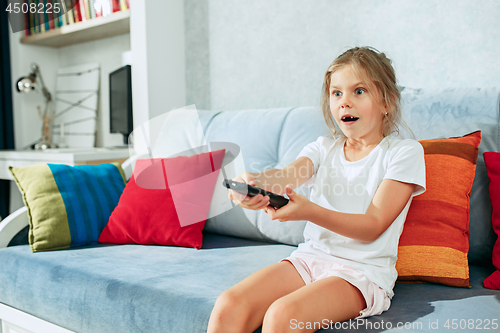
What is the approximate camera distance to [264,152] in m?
1.45

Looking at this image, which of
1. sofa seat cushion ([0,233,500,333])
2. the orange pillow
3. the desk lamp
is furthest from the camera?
the desk lamp

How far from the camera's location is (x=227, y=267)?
1141mm

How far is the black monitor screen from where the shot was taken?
2201mm

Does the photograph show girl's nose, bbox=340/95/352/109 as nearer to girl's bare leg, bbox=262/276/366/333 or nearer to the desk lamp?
girl's bare leg, bbox=262/276/366/333

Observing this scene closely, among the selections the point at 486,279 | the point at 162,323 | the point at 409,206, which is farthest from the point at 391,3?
the point at 162,323

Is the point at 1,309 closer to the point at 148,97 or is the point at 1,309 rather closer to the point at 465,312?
the point at 148,97

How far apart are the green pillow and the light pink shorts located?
768 millimetres

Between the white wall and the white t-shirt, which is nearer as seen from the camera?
the white t-shirt

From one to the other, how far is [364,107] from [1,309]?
1.25m

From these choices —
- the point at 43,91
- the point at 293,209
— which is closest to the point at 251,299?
the point at 293,209

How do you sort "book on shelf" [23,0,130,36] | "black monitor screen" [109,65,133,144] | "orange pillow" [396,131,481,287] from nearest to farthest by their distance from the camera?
"orange pillow" [396,131,481,287]
"black monitor screen" [109,65,133,144]
"book on shelf" [23,0,130,36]

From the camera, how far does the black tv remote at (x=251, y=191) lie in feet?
2.58

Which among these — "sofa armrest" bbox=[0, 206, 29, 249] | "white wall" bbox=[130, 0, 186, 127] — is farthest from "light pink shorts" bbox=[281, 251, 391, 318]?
"white wall" bbox=[130, 0, 186, 127]

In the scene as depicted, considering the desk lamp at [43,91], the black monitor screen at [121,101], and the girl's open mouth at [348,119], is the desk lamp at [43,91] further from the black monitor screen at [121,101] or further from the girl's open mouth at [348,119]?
the girl's open mouth at [348,119]
